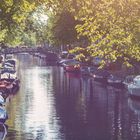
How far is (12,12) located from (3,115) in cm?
881

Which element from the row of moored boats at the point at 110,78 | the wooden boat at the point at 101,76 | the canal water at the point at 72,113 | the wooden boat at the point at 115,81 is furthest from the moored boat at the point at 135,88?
the wooden boat at the point at 101,76

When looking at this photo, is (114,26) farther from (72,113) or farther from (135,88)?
(135,88)

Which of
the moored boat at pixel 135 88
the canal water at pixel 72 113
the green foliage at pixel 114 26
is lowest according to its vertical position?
the canal water at pixel 72 113

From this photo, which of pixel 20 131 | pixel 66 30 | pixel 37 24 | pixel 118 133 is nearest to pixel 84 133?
pixel 118 133

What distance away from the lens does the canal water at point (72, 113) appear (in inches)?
1470

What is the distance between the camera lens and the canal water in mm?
37344

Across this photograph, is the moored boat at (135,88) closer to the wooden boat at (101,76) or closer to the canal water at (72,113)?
the canal water at (72,113)

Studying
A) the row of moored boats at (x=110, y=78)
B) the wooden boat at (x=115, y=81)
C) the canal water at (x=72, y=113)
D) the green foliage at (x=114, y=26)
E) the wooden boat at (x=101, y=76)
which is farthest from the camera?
the wooden boat at (x=101, y=76)

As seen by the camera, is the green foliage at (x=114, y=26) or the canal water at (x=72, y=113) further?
the canal water at (x=72, y=113)

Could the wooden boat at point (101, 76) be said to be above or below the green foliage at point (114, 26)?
below

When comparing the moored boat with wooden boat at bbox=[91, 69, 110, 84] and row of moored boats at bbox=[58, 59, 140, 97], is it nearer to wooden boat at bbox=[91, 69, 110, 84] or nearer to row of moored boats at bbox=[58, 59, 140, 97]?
row of moored boats at bbox=[58, 59, 140, 97]

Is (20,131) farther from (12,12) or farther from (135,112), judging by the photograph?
(135,112)

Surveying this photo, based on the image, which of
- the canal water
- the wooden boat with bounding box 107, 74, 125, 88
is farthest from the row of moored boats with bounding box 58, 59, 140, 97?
the canal water

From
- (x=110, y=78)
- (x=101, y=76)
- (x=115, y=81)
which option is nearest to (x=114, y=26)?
(x=115, y=81)
